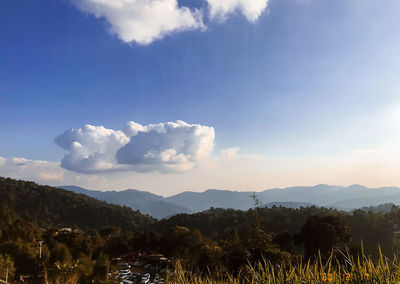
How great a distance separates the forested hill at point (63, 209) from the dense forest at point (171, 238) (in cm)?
27

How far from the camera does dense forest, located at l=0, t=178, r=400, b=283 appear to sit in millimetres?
16527

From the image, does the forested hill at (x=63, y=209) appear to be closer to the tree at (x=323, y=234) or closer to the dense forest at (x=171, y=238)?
the dense forest at (x=171, y=238)

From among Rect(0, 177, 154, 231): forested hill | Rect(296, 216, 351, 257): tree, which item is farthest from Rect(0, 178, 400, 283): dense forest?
Rect(0, 177, 154, 231): forested hill

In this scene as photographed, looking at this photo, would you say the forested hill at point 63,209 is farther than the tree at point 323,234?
Yes

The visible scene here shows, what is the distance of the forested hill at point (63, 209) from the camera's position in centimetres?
8300

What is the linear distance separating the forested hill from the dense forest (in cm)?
27

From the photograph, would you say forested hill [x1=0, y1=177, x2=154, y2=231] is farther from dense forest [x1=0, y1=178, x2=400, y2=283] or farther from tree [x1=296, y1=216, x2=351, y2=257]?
tree [x1=296, y1=216, x2=351, y2=257]

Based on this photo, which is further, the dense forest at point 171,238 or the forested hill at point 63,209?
the forested hill at point 63,209

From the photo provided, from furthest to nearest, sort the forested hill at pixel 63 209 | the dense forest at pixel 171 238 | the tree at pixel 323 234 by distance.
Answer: the forested hill at pixel 63 209, the tree at pixel 323 234, the dense forest at pixel 171 238

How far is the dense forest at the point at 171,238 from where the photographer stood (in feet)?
54.2

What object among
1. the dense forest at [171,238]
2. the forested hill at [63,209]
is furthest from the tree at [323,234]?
the forested hill at [63,209]

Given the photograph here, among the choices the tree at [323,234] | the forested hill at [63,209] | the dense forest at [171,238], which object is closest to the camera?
the dense forest at [171,238]

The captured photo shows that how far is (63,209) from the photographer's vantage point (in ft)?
291

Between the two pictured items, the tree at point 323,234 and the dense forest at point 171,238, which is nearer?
the dense forest at point 171,238
